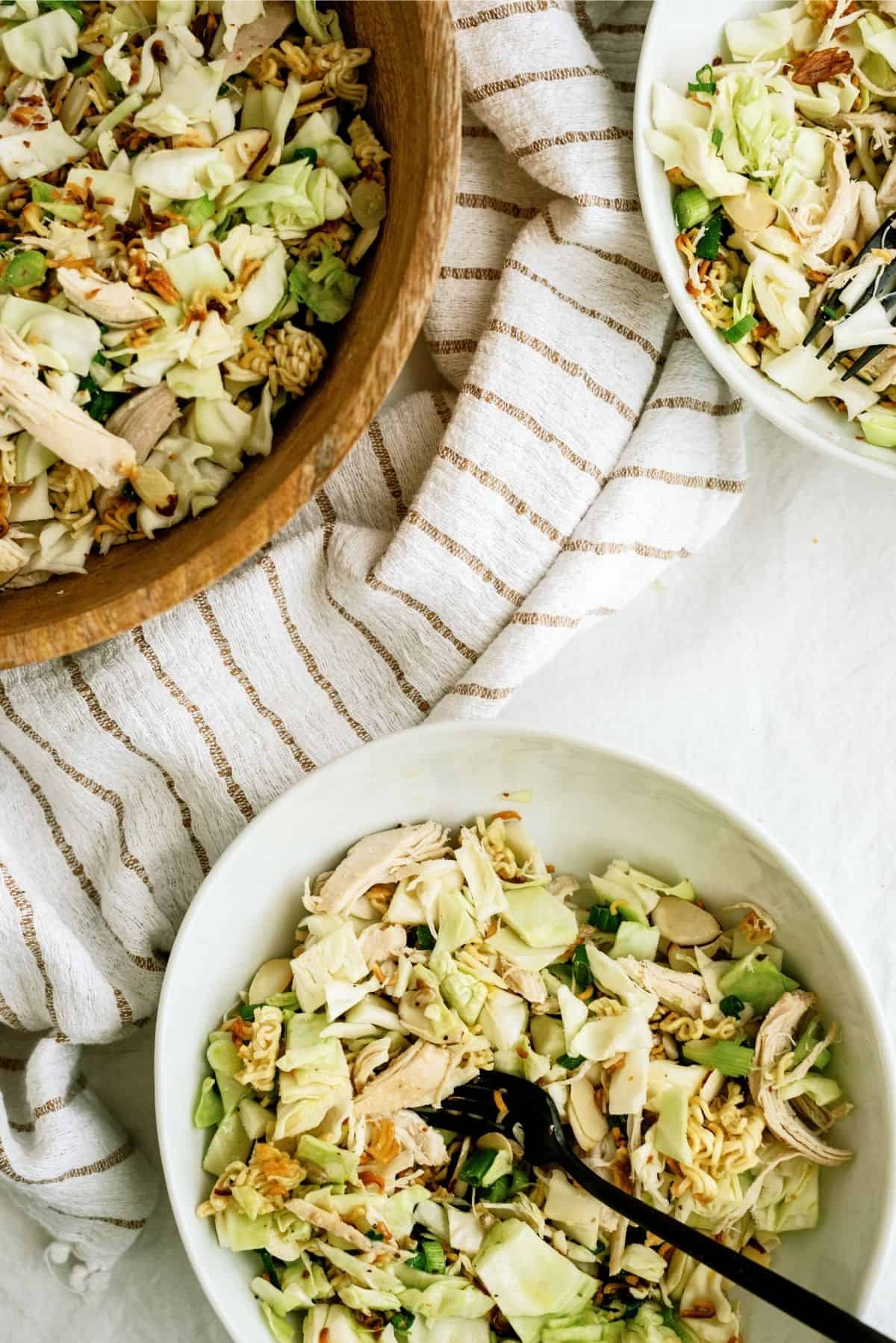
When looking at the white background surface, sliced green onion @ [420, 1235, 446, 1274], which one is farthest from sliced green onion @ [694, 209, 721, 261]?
sliced green onion @ [420, 1235, 446, 1274]

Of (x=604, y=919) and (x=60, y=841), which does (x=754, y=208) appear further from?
(x=60, y=841)

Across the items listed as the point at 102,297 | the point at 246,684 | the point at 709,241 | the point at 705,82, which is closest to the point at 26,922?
the point at 246,684

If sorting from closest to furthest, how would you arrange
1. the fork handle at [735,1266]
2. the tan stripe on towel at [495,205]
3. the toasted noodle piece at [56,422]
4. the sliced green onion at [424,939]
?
the fork handle at [735,1266], the toasted noodle piece at [56,422], the sliced green onion at [424,939], the tan stripe on towel at [495,205]

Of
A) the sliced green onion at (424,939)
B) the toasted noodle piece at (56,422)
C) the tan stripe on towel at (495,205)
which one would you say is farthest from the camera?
the tan stripe on towel at (495,205)

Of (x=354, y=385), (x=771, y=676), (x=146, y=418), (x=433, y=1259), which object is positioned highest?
(x=354, y=385)

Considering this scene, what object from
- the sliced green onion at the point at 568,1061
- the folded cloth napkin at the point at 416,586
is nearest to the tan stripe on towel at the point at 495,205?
the folded cloth napkin at the point at 416,586

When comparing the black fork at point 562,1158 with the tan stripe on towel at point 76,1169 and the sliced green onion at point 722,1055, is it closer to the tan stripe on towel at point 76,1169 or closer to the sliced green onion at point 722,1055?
the sliced green onion at point 722,1055
